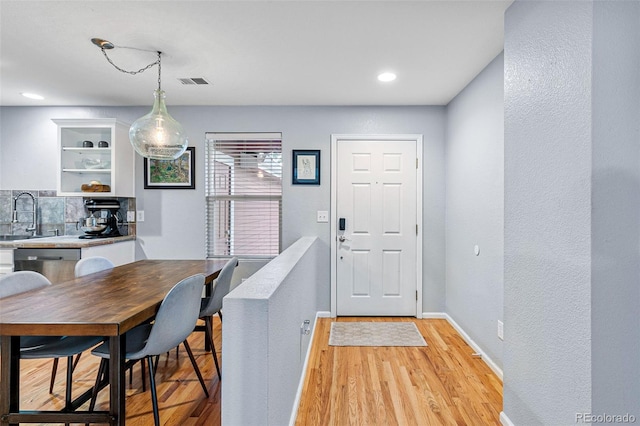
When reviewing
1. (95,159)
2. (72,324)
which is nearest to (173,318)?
(72,324)

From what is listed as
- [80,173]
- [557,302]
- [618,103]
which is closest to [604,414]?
[557,302]

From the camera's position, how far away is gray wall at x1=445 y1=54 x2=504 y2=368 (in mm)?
2496

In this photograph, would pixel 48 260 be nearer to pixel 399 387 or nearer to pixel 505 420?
pixel 399 387

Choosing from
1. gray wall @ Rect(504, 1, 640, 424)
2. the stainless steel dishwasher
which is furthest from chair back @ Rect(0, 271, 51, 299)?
gray wall @ Rect(504, 1, 640, 424)

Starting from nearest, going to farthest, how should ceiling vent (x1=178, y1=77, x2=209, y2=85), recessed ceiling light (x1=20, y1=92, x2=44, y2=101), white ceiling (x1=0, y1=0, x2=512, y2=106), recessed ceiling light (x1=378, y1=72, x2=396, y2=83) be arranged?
1. white ceiling (x1=0, y1=0, x2=512, y2=106)
2. recessed ceiling light (x1=378, y1=72, x2=396, y2=83)
3. ceiling vent (x1=178, y1=77, x2=209, y2=85)
4. recessed ceiling light (x1=20, y1=92, x2=44, y2=101)

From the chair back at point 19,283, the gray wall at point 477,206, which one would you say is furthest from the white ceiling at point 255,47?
the chair back at point 19,283

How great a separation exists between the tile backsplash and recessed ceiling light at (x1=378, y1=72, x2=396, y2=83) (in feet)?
9.86

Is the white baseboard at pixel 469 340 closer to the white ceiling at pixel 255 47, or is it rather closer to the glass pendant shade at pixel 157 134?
the white ceiling at pixel 255 47

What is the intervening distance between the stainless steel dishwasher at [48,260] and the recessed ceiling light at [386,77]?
314 cm

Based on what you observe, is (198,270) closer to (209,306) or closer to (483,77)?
(209,306)

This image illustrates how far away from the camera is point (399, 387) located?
2295 mm

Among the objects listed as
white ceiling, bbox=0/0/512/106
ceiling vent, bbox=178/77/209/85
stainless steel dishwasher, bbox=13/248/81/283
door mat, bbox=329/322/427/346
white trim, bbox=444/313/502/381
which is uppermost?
ceiling vent, bbox=178/77/209/85

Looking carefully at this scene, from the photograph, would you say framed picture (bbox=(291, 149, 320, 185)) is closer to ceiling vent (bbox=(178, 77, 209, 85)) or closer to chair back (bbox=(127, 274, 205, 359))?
ceiling vent (bbox=(178, 77, 209, 85))

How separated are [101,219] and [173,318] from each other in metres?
2.48
